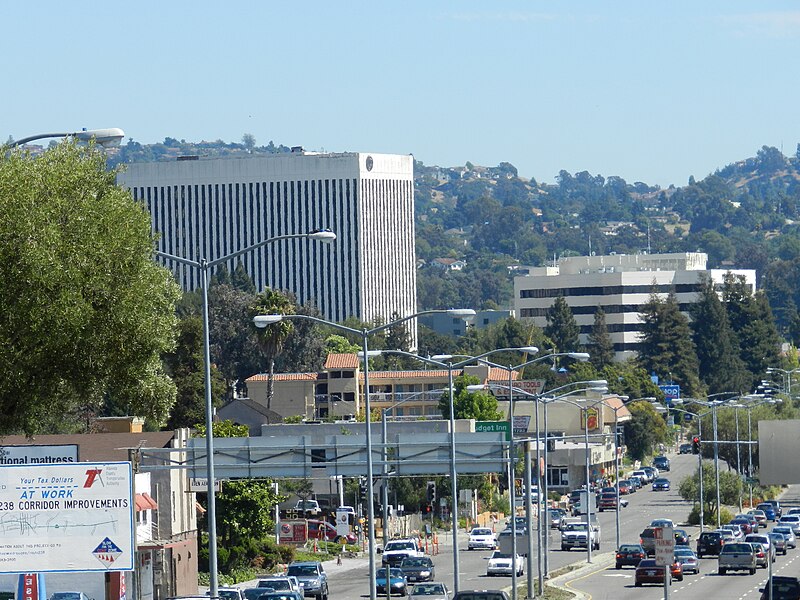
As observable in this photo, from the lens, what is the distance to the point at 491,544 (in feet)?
344

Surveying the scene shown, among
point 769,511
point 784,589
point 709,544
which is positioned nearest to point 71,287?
point 784,589

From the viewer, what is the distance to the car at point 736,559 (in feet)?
268

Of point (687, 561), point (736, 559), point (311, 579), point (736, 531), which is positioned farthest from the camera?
point (736, 531)

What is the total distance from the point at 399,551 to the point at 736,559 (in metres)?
15.2

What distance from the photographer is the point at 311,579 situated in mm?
70375

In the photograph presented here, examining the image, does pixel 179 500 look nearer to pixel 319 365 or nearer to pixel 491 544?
pixel 491 544

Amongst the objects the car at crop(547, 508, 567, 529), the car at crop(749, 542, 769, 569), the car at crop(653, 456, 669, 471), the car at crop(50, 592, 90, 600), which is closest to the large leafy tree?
the car at crop(50, 592, 90, 600)

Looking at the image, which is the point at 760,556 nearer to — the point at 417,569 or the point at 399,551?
the point at 399,551

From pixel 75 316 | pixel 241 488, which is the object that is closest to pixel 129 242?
pixel 75 316

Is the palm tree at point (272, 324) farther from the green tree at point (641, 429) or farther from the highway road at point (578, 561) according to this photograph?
the green tree at point (641, 429)

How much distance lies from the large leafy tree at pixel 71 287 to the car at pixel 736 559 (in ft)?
145

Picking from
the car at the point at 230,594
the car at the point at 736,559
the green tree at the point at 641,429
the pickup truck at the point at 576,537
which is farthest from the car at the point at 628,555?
the green tree at the point at 641,429

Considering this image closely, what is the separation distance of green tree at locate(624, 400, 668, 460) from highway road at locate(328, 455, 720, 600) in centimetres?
4230

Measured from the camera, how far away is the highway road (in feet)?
245
